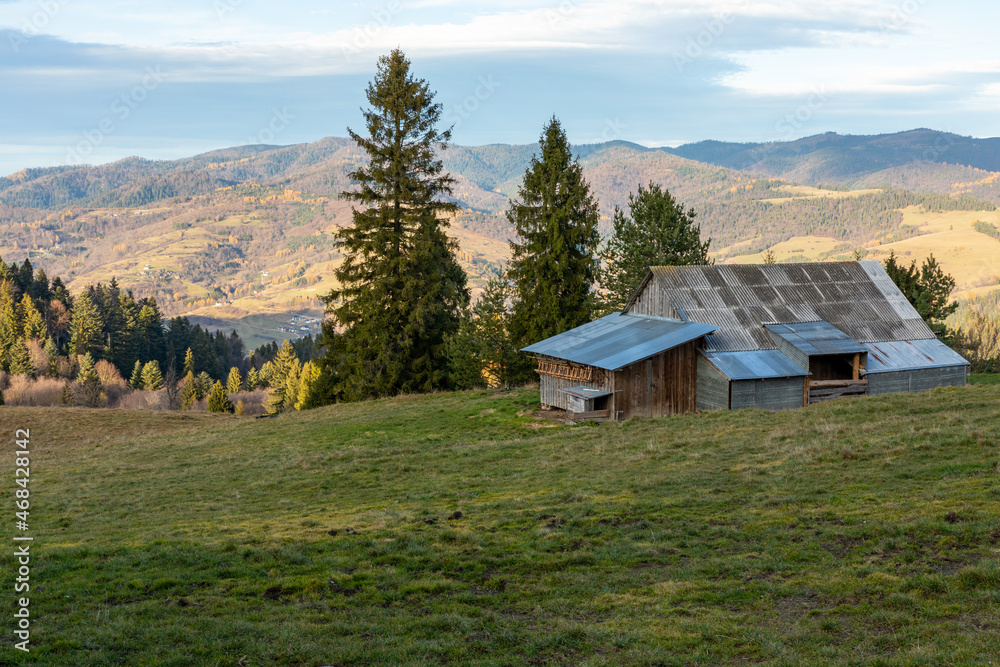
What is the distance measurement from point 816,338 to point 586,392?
39.2 ft

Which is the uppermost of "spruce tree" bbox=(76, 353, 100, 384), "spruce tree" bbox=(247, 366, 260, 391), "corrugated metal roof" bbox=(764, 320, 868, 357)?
"corrugated metal roof" bbox=(764, 320, 868, 357)

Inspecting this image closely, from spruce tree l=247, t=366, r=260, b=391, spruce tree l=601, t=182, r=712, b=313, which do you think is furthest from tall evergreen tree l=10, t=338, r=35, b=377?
spruce tree l=601, t=182, r=712, b=313

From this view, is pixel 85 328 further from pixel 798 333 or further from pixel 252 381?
pixel 798 333

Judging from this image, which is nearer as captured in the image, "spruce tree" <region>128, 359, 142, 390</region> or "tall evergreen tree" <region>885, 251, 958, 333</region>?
"tall evergreen tree" <region>885, 251, 958, 333</region>

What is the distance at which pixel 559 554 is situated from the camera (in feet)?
41.9

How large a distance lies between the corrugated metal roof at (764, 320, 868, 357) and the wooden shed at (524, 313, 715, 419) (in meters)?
4.15

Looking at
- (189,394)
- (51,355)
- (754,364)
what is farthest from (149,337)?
(754,364)

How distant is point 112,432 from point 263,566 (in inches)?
1378

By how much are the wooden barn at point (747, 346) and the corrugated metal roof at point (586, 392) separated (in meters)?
0.06

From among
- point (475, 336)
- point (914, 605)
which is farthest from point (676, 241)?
point (914, 605)

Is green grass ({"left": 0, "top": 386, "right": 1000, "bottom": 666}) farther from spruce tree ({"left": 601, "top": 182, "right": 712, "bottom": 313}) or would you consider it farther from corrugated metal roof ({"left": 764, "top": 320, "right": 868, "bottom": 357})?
spruce tree ({"left": 601, "top": 182, "right": 712, "bottom": 313})

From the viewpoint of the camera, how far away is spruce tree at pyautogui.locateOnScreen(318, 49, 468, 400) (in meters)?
46.6

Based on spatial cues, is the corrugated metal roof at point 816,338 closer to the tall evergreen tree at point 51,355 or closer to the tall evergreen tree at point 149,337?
the tall evergreen tree at point 51,355

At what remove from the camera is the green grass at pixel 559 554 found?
8.91 m
